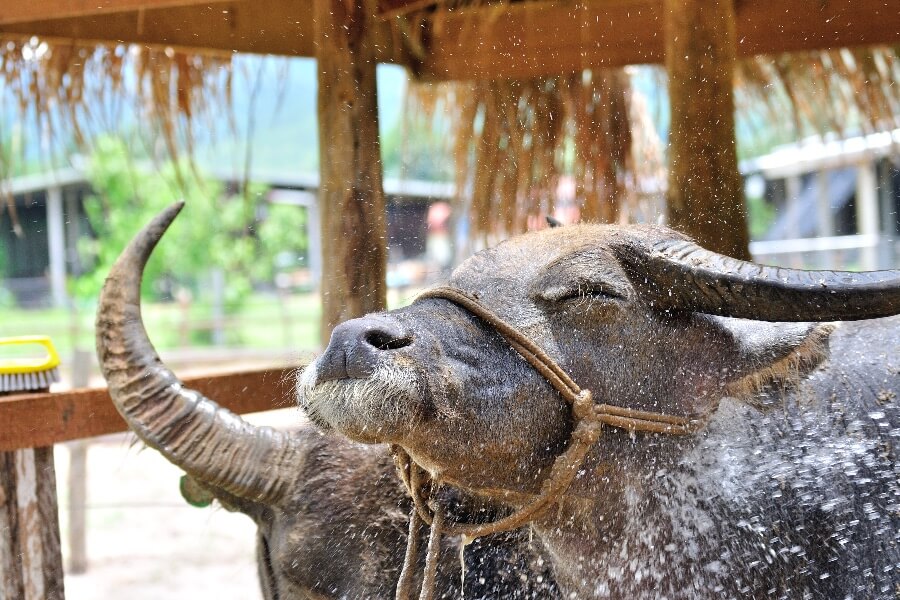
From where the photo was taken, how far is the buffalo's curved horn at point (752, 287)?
2.14 metres

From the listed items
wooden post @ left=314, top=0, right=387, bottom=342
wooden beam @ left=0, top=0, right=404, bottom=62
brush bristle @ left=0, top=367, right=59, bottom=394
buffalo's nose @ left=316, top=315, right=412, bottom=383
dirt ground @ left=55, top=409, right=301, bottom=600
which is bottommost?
dirt ground @ left=55, top=409, right=301, bottom=600

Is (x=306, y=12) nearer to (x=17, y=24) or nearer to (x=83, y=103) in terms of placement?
(x=17, y=24)

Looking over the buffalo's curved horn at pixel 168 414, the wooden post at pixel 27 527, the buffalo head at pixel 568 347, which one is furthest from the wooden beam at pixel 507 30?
the buffalo head at pixel 568 347

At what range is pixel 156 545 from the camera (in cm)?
819

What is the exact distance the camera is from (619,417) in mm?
2330

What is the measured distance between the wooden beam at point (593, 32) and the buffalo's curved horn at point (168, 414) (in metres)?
2.02

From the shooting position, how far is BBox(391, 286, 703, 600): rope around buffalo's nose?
2.24 m

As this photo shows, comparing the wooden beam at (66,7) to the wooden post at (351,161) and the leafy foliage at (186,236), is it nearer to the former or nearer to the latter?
the wooden post at (351,161)

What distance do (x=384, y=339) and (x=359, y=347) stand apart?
6 cm

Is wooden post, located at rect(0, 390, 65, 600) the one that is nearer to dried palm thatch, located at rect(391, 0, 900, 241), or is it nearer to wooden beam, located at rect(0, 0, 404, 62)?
wooden beam, located at rect(0, 0, 404, 62)

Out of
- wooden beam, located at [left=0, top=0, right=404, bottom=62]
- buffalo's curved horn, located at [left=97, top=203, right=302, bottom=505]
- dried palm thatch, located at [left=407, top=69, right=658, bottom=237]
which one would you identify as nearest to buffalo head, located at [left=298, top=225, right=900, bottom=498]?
buffalo's curved horn, located at [left=97, top=203, right=302, bottom=505]

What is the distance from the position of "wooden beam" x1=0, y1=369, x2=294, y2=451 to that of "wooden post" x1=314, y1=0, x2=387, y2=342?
1.36 feet

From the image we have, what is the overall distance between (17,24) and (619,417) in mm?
A: 3412

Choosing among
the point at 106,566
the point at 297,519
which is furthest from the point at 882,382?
the point at 106,566
